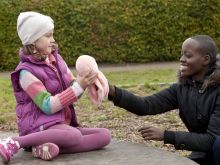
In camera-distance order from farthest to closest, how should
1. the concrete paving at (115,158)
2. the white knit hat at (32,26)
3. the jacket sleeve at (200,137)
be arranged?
1. the jacket sleeve at (200,137)
2. the white knit hat at (32,26)
3. the concrete paving at (115,158)

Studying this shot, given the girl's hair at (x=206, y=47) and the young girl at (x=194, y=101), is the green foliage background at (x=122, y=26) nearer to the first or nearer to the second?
the young girl at (x=194, y=101)

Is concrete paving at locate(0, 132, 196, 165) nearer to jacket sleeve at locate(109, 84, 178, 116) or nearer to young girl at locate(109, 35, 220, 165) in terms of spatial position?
young girl at locate(109, 35, 220, 165)

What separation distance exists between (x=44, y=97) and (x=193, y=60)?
0.99 meters

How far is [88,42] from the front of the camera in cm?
1343

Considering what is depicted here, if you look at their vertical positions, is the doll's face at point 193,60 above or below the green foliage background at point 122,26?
above

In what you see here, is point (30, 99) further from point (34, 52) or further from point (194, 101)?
point (194, 101)

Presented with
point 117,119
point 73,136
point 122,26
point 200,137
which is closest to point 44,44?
point 73,136

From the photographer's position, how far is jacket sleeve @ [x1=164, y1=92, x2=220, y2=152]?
3936mm

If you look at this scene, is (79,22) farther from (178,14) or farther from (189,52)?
(189,52)

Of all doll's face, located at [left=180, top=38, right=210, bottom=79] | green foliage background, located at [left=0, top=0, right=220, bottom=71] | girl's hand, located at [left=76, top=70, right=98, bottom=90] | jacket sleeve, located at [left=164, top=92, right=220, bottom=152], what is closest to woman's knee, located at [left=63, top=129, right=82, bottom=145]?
girl's hand, located at [left=76, top=70, right=98, bottom=90]

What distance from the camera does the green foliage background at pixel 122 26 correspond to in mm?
13172

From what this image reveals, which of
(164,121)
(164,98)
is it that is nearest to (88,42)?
(164,121)

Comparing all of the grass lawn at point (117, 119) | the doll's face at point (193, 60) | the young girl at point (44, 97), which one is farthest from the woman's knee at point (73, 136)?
the grass lawn at point (117, 119)

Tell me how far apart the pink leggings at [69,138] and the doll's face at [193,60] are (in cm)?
66
